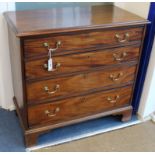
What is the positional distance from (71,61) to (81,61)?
7cm

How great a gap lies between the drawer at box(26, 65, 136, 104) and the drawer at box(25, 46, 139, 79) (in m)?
0.05

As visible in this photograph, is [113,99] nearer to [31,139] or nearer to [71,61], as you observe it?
[71,61]

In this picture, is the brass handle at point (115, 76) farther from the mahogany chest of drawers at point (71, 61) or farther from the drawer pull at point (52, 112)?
the drawer pull at point (52, 112)

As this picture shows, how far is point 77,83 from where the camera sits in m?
1.56

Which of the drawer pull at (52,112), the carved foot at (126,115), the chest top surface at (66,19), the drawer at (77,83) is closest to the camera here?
the chest top surface at (66,19)

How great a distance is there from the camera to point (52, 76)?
4.79 ft

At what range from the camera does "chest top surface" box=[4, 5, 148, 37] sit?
133 centimetres

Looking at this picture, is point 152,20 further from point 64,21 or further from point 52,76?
point 52,76

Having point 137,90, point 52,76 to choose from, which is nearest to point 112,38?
point 52,76

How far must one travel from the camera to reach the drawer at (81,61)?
54.7 inches

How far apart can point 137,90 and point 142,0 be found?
66 centimetres

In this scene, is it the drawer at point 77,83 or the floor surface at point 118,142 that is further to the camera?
the floor surface at point 118,142

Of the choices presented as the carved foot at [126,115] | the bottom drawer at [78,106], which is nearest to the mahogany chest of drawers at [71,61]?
the bottom drawer at [78,106]

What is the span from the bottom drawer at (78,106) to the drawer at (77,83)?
6 centimetres
